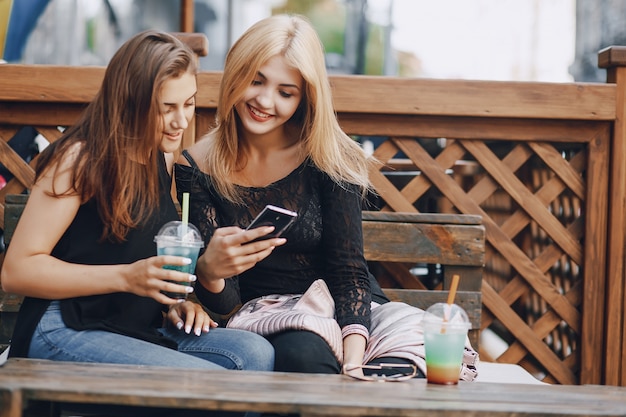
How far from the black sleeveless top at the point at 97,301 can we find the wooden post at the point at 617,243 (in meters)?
1.94

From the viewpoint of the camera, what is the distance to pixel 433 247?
10.6ft

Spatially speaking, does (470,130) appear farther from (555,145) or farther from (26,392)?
(26,392)

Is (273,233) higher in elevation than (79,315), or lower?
higher

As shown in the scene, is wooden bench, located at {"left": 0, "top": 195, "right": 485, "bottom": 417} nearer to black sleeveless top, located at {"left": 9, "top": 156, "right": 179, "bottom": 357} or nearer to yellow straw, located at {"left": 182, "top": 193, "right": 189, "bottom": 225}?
black sleeveless top, located at {"left": 9, "top": 156, "right": 179, "bottom": 357}

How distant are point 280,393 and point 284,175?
42.7 inches

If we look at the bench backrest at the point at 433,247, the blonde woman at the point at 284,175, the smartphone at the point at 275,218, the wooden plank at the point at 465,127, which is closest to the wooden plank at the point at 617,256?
the wooden plank at the point at 465,127

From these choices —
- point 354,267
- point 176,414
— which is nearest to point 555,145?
point 354,267

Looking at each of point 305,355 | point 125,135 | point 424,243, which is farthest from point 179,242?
point 424,243

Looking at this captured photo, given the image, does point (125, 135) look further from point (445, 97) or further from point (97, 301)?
point (445, 97)

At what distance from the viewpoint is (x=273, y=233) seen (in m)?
2.21

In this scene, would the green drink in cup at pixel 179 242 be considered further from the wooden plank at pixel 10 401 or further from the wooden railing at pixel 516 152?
the wooden railing at pixel 516 152

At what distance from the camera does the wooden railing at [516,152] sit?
11.3 ft

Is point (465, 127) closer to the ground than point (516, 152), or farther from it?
farther from it

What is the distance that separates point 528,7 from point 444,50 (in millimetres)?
1229
